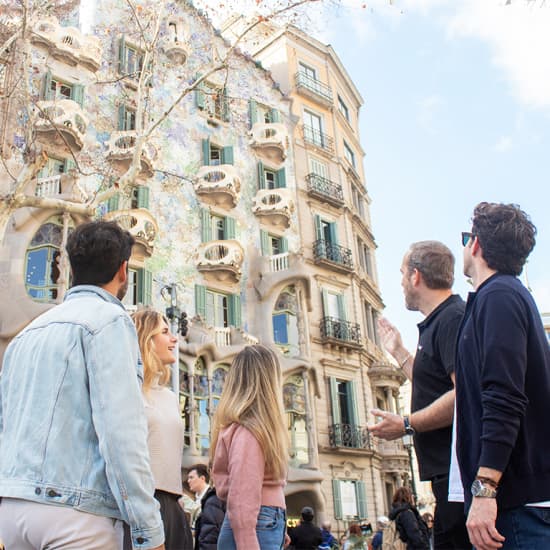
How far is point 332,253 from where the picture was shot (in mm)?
29625

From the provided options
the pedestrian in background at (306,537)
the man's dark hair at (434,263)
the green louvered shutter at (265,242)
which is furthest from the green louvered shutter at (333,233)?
the man's dark hair at (434,263)

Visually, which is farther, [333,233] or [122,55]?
[333,233]

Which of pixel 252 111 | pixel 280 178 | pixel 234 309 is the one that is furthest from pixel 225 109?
pixel 234 309

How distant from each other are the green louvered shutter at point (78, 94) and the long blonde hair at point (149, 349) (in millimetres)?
20090

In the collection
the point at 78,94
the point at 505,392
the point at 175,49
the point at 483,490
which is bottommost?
the point at 483,490

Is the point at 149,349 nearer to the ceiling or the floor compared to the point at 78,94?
nearer to the floor

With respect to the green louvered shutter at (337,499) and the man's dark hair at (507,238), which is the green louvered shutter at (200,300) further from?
the man's dark hair at (507,238)

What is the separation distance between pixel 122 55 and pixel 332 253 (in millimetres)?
12256

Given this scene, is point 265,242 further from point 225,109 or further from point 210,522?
point 210,522

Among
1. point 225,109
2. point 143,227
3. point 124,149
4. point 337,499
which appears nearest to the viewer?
point 143,227

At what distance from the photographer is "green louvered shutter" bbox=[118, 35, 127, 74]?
81.9ft

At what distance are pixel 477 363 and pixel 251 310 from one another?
22.1 m

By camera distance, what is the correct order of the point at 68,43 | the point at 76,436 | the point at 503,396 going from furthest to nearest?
the point at 68,43
the point at 503,396
the point at 76,436

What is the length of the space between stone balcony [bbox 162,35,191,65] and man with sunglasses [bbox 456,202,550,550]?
2530cm
